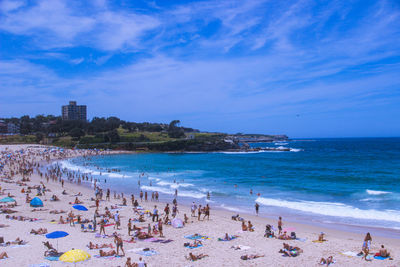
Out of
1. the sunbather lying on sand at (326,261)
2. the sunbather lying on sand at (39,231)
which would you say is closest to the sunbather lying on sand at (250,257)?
the sunbather lying on sand at (326,261)

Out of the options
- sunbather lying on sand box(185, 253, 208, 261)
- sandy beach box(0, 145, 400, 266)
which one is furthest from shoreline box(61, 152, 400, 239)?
sunbather lying on sand box(185, 253, 208, 261)

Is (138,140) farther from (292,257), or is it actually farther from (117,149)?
(292,257)

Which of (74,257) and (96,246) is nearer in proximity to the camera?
(74,257)

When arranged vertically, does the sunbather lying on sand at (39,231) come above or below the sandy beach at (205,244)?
above

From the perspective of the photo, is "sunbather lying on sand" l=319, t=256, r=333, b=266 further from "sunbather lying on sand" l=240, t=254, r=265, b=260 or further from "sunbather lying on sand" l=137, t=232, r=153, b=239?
"sunbather lying on sand" l=137, t=232, r=153, b=239

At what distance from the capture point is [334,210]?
21703 millimetres

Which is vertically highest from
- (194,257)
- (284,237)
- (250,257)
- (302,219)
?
(194,257)

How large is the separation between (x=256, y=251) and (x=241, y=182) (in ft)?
76.4

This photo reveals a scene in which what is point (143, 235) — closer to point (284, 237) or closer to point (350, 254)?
point (284, 237)

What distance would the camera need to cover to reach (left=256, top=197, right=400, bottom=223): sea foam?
19812 mm

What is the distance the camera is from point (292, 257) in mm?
12484

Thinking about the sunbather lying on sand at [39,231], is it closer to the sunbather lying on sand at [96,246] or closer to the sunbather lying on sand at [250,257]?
the sunbather lying on sand at [96,246]

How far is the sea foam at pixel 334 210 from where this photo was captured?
19.8 meters

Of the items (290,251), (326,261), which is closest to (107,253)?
(290,251)
